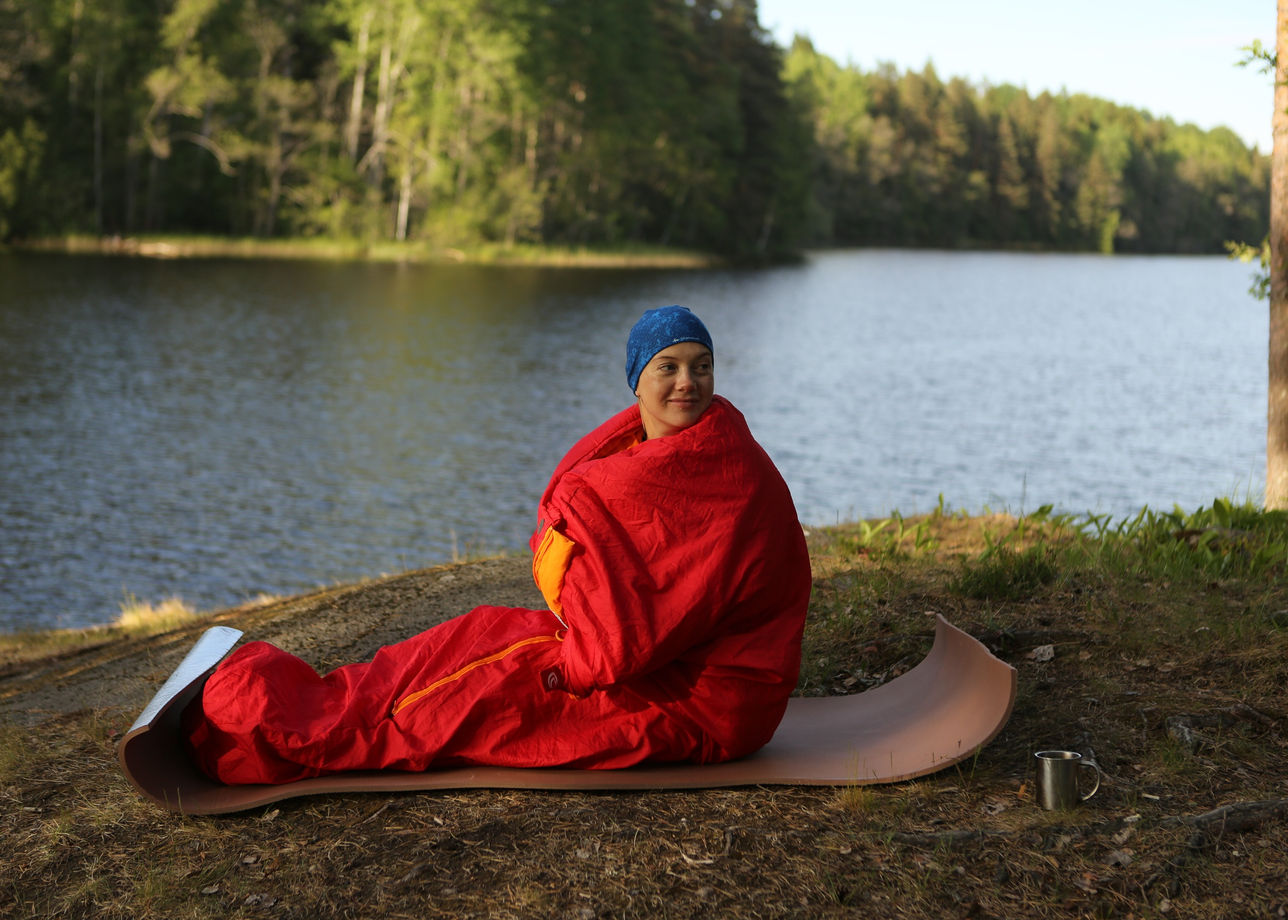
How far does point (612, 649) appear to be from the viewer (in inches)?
127

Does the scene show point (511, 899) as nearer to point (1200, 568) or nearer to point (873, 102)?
point (1200, 568)

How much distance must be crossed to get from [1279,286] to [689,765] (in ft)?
16.2

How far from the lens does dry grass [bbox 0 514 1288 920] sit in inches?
117

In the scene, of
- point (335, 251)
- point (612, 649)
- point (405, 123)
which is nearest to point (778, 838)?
point (612, 649)

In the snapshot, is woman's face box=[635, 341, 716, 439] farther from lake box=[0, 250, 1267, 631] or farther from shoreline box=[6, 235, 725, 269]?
shoreline box=[6, 235, 725, 269]

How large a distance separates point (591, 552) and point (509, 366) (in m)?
22.4

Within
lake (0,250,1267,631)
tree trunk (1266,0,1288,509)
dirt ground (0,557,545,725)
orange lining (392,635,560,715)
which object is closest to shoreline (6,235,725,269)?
lake (0,250,1267,631)

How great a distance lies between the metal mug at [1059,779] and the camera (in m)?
3.34

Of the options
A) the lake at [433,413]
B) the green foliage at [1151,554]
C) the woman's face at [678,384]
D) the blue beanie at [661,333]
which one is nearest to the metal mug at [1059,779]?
the woman's face at [678,384]

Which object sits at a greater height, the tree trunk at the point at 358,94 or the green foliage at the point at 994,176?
the green foliage at the point at 994,176

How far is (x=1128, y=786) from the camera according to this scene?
3.54 metres

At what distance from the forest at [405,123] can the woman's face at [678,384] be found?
4388cm

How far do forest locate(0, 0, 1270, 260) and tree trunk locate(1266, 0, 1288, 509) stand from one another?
140 feet

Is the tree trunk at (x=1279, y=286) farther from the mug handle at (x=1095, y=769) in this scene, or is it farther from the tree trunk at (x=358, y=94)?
the tree trunk at (x=358, y=94)
